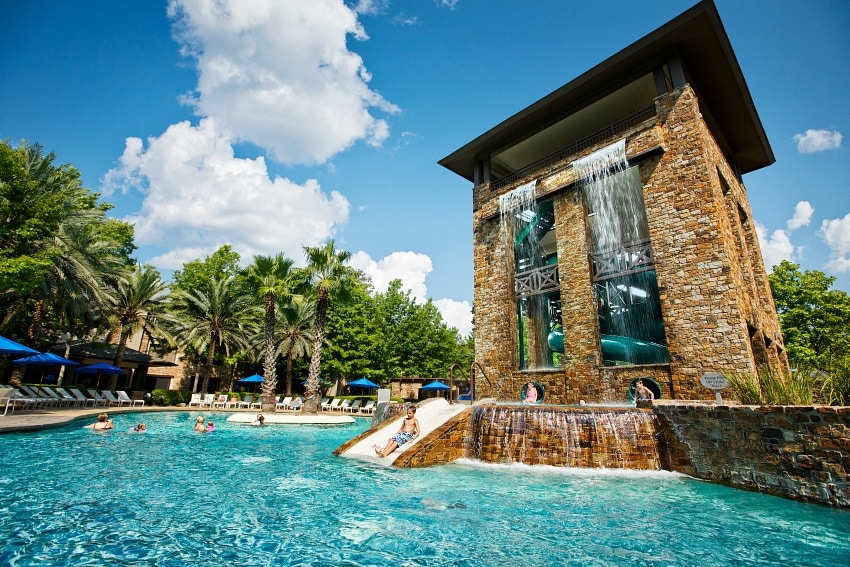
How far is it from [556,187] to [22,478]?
54.9 ft

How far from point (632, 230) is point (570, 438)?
390 inches

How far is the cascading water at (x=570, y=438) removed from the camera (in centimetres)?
866

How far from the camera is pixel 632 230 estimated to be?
15.8 metres

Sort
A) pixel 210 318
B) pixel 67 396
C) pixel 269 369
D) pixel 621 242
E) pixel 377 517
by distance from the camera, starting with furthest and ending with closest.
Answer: pixel 210 318 → pixel 269 369 → pixel 67 396 → pixel 621 242 → pixel 377 517

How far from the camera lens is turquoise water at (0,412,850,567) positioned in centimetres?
412

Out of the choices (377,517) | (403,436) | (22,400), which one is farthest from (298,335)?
(377,517)

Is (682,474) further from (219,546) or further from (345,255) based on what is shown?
(345,255)

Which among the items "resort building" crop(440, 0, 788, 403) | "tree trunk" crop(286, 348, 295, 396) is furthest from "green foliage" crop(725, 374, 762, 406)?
"tree trunk" crop(286, 348, 295, 396)

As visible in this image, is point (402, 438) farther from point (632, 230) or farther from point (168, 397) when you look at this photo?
point (168, 397)

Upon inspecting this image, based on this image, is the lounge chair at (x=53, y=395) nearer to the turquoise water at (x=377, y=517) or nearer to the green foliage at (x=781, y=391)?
the turquoise water at (x=377, y=517)

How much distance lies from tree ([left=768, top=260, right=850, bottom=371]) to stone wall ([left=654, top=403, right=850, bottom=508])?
74.2ft

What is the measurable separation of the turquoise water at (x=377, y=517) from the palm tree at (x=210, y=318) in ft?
71.0

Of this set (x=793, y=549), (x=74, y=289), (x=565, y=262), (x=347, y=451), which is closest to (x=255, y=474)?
(x=347, y=451)

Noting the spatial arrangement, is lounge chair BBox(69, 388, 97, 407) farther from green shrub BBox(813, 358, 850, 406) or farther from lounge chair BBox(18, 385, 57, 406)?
green shrub BBox(813, 358, 850, 406)
